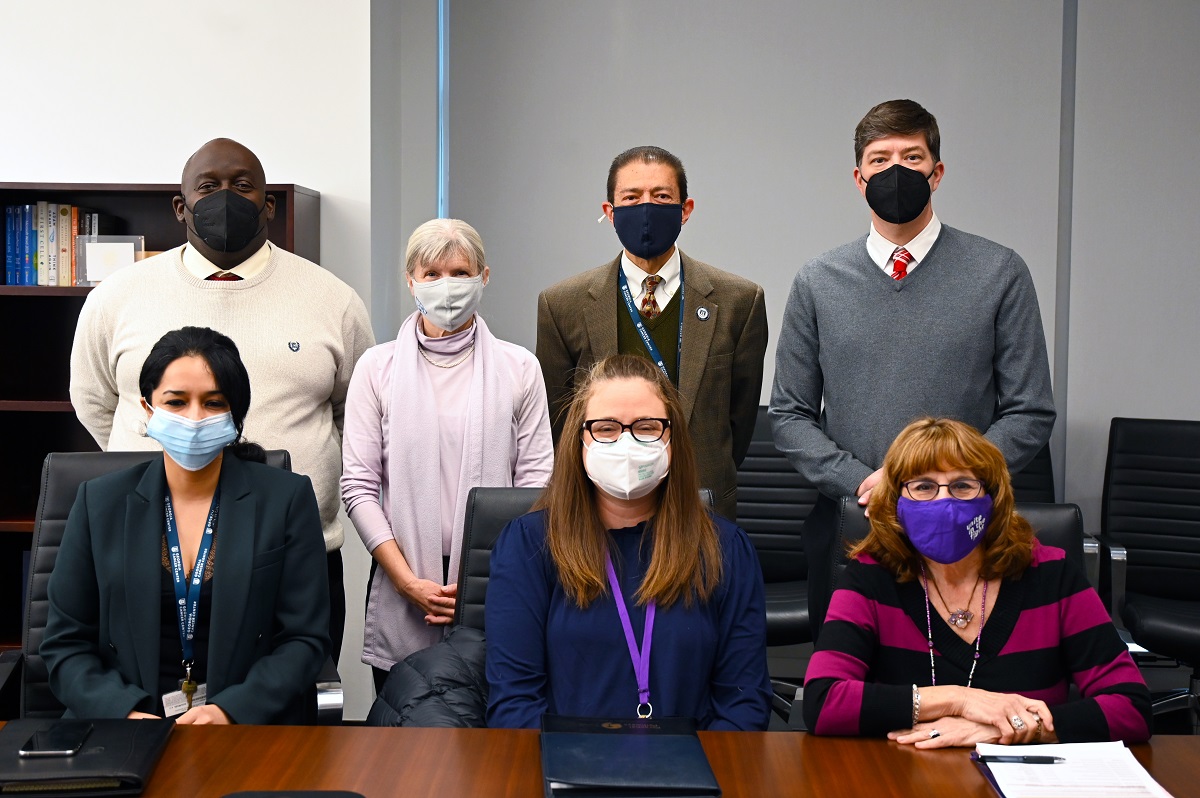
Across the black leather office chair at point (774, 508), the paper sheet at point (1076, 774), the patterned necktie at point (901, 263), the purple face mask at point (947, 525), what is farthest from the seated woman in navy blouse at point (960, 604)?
the black leather office chair at point (774, 508)

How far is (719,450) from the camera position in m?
3.03

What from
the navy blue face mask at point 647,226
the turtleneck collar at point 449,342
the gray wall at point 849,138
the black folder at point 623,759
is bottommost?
the black folder at point 623,759

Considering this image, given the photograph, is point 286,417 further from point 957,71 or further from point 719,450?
point 957,71

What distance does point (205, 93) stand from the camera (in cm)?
402

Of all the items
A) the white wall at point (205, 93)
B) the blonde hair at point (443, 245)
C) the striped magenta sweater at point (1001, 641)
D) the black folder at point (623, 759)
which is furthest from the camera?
the white wall at point (205, 93)

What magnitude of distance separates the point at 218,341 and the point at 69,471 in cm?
47

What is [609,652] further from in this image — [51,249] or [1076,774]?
[51,249]

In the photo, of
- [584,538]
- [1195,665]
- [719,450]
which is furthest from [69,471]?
[1195,665]

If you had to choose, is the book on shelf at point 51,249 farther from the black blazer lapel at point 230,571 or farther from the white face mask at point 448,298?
the black blazer lapel at point 230,571

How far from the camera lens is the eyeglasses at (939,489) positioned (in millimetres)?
2100

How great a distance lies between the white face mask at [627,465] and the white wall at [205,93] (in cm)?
216

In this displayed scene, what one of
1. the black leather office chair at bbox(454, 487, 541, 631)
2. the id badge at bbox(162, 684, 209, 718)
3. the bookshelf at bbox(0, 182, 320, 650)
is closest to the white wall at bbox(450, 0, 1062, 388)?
the bookshelf at bbox(0, 182, 320, 650)

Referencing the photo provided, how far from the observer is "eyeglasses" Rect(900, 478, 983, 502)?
82.7 inches

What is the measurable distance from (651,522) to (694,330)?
929mm
